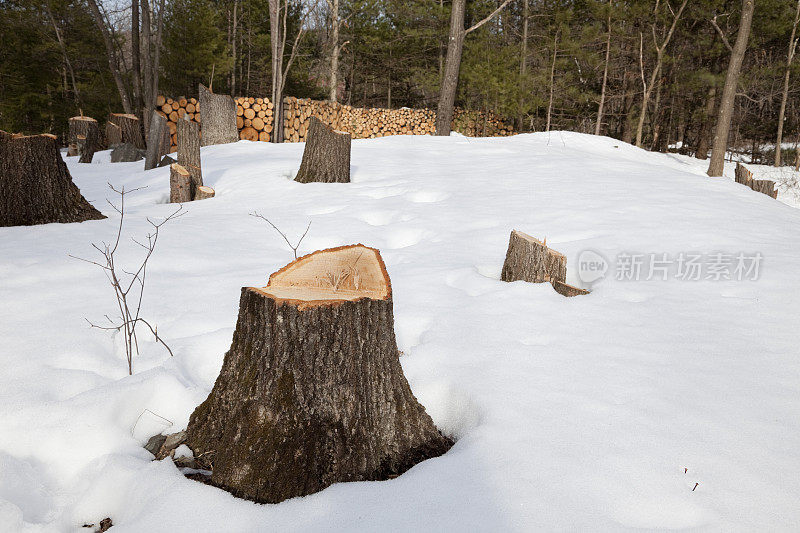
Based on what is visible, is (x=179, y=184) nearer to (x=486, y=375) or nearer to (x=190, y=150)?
(x=190, y=150)

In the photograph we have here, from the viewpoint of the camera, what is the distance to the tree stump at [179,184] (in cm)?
514

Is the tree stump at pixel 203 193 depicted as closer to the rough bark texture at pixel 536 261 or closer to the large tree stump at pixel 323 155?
the large tree stump at pixel 323 155

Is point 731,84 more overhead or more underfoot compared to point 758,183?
more overhead

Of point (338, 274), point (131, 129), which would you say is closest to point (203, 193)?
point (338, 274)

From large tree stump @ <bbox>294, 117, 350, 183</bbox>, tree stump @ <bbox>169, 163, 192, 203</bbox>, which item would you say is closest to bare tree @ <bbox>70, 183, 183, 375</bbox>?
tree stump @ <bbox>169, 163, 192, 203</bbox>

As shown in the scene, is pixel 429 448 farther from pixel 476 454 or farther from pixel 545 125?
pixel 545 125

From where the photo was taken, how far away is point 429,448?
1.57m

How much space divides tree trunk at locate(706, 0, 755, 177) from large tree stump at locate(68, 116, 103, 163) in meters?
14.4

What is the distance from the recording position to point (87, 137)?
32.2ft

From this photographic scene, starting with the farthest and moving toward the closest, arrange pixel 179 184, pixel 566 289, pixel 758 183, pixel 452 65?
1. pixel 452 65
2. pixel 758 183
3. pixel 179 184
4. pixel 566 289

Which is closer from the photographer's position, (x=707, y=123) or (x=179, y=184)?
(x=179, y=184)

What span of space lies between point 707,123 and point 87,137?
1905 cm

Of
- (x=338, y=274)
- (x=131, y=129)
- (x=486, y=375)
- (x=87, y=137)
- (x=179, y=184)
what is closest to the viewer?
(x=338, y=274)

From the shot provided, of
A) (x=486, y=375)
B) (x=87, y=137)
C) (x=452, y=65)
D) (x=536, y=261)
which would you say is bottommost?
(x=486, y=375)
